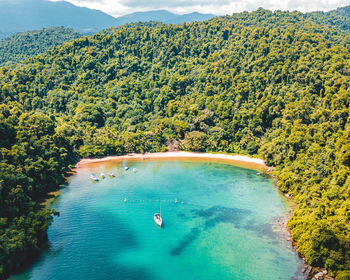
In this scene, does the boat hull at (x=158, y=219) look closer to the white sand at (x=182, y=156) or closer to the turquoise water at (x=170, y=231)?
the turquoise water at (x=170, y=231)

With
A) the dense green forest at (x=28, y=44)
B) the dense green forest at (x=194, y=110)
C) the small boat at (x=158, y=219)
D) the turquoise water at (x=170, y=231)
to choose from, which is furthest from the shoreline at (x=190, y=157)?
the dense green forest at (x=28, y=44)

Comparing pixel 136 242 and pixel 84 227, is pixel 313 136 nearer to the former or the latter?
pixel 136 242

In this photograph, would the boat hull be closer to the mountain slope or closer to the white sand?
the white sand

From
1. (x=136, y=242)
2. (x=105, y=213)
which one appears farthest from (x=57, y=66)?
(x=136, y=242)

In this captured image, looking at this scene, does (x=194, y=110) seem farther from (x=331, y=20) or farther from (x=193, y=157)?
(x=331, y=20)

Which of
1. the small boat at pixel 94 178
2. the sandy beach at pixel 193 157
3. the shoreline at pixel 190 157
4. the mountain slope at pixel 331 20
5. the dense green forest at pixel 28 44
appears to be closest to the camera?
the small boat at pixel 94 178

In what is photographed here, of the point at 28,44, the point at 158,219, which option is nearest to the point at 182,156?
the point at 158,219

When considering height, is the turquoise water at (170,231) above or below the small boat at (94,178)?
above
